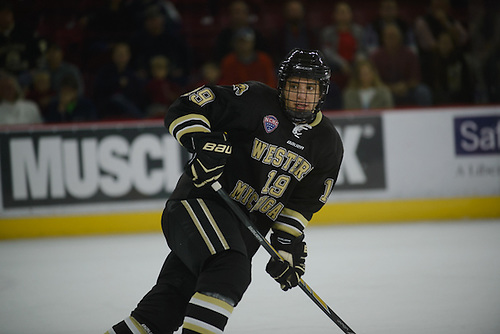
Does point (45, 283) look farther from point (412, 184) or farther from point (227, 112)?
point (412, 184)

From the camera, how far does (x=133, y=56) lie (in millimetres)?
6645

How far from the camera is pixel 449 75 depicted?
6426 mm

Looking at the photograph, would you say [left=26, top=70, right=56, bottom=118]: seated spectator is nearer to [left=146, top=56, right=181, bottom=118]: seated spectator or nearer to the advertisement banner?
the advertisement banner

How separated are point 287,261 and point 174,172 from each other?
10.8ft

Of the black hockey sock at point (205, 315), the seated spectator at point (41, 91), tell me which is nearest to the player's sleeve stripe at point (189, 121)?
the black hockey sock at point (205, 315)

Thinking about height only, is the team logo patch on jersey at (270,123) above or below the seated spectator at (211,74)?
above

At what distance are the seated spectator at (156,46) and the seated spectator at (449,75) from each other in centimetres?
245

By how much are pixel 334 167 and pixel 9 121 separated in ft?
13.6

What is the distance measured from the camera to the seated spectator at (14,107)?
580 cm

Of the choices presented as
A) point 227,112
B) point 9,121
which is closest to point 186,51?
point 9,121

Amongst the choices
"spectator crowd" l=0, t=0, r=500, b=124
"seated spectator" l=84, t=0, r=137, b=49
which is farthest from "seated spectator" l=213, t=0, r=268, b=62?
"seated spectator" l=84, t=0, r=137, b=49

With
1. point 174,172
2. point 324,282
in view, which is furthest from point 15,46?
point 324,282

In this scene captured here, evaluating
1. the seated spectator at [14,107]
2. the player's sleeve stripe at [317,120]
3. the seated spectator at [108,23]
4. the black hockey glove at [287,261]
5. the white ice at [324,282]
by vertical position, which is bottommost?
the white ice at [324,282]

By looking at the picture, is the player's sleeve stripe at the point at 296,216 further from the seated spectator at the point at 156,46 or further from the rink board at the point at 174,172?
the seated spectator at the point at 156,46
